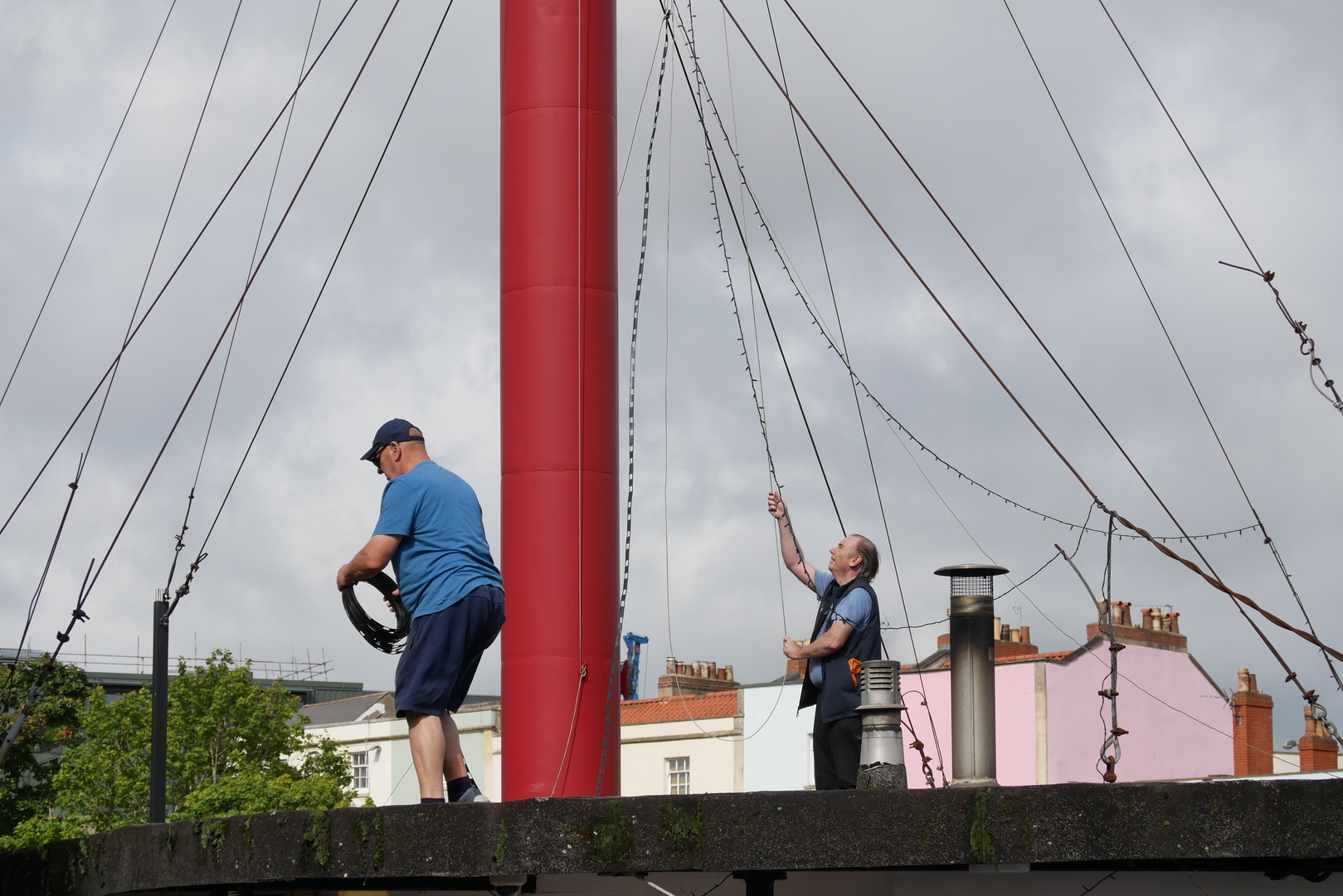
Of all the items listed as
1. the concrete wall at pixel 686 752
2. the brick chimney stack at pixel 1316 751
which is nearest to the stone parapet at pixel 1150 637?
the brick chimney stack at pixel 1316 751

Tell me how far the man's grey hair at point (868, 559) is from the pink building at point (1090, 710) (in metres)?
25.3

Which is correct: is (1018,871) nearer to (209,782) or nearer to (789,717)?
(789,717)

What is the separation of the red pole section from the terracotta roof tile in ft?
107

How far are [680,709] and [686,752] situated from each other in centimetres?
134

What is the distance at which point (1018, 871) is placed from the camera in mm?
3664

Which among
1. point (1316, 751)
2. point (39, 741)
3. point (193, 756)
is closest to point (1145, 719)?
point (1316, 751)

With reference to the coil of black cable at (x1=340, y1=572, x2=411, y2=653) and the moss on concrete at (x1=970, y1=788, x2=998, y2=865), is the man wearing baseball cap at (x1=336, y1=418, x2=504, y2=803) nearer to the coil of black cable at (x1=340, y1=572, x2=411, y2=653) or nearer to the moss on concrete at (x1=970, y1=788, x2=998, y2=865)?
the coil of black cable at (x1=340, y1=572, x2=411, y2=653)

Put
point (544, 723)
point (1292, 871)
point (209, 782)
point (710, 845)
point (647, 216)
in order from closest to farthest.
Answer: point (1292, 871) < point (710, 845) < point (544, 723) < point (647, 216) < point (209, 782)

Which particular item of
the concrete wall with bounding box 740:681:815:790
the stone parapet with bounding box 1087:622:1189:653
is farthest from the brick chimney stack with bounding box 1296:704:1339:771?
the concrete wall with bounding box 740:681:815:790

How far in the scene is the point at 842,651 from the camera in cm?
584

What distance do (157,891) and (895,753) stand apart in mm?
2512

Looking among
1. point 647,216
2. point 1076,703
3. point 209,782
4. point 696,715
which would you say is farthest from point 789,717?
point 647,216

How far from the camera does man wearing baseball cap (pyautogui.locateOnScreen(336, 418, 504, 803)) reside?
4.71m

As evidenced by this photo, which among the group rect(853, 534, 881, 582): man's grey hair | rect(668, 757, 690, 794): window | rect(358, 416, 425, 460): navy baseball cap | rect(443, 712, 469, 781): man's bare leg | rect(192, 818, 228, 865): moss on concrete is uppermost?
rect(358, 416, 425, 460): navy baseball cap
